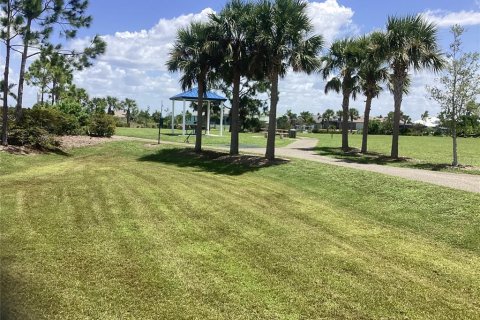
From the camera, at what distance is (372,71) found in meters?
25.7

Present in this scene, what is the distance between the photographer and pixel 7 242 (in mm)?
6492

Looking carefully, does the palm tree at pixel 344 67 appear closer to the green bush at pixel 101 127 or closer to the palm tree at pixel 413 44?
the palm tree at pixel 413 44

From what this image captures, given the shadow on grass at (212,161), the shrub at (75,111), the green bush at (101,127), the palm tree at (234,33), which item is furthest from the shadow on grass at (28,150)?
the palm tree at (234,33)

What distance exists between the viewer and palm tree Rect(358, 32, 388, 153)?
70.9 ft

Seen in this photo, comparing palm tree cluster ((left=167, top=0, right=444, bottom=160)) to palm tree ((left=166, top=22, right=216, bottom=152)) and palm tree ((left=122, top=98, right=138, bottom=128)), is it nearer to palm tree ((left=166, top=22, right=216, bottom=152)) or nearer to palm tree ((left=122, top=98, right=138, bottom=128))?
palm tree ((left=166, top=22, right=216, bottom=152))

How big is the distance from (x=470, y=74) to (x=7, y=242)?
18.0 m

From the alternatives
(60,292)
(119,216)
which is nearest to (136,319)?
(60,292)

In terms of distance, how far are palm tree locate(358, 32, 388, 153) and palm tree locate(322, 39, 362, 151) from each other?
0.49 meters

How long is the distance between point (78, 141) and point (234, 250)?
18728 mm

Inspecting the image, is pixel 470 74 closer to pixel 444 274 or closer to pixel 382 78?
pixel 382 78

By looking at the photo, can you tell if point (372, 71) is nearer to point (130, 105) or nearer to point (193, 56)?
point (193, 56)

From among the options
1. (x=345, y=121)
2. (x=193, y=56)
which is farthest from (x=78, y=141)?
(x=345, y=121)

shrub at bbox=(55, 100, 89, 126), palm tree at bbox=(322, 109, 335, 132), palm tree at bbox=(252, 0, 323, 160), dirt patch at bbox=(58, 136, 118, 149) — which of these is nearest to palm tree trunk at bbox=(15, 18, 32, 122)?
dirt patch at bbox=(58, 136, 118, 149)

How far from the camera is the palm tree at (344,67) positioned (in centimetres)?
2683
